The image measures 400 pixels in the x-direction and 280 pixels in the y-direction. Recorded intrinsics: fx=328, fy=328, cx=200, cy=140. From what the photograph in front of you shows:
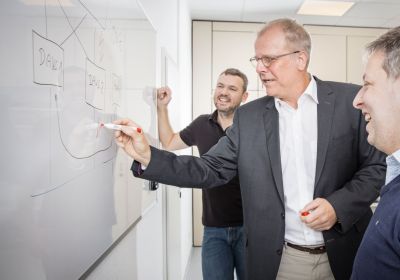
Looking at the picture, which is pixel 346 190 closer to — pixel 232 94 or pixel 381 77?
pixel 381 77

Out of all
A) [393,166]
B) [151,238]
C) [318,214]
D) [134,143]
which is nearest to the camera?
[393,166]

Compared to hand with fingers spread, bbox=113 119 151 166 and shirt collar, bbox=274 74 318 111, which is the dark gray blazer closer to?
shirt collar, bbox=274 74 318 111

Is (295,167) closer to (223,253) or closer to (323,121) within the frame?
(323,121)

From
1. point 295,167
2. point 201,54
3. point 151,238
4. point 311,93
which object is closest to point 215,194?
point 151,238

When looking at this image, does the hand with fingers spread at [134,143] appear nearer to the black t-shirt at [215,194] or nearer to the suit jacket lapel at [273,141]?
the suit jacket lapel at [273,141]

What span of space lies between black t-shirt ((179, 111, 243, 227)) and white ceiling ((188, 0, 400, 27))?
7.04 ft

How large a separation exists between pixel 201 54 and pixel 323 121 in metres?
3.32

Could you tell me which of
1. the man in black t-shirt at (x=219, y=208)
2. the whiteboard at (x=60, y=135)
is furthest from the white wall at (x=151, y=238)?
the man in black t-shirt at (x=219, y=208)

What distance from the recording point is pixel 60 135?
0.76m

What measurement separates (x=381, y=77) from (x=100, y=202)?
2.89ft

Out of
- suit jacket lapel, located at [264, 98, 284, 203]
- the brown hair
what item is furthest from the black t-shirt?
Result: the brown hair

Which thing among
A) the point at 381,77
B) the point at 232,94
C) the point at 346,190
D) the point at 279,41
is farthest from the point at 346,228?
the point at 232,94

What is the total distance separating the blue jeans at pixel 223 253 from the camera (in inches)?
79.9

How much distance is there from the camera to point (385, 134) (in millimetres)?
913
